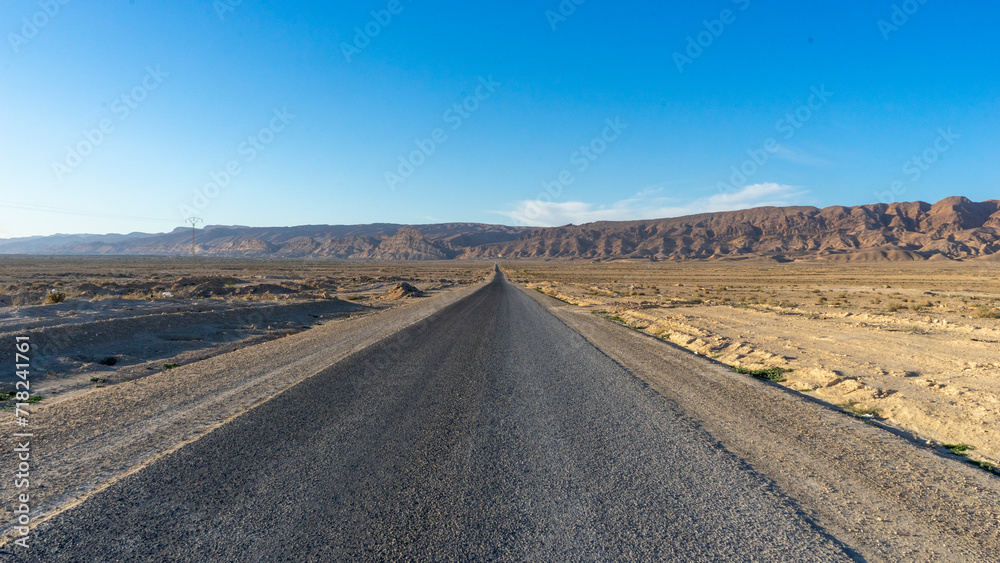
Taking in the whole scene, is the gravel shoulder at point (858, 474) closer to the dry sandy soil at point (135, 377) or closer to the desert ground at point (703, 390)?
the desert ground at point (703, 390)

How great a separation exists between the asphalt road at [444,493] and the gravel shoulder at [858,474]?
1.06 ft

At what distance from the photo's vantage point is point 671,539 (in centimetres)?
359

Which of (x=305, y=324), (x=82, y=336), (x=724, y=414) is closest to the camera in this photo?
(x=724, y=414)

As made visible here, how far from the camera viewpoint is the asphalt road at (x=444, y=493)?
3.44 metres

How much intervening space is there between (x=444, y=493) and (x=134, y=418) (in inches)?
200

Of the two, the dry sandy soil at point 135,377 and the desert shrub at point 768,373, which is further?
the desert shrub at point 768,373

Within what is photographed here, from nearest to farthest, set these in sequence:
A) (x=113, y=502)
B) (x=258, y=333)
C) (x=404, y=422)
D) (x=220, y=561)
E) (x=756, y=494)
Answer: (x=220, y=561)
(x=113, y=502)
(x=756, y=494)
(x=404, y=422)
(x=258, y=333)

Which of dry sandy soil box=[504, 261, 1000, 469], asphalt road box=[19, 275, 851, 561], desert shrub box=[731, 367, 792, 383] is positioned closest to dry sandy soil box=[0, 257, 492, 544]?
asphalt road box=[19, 275, 851, 561]

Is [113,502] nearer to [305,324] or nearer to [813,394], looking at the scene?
[813,394]

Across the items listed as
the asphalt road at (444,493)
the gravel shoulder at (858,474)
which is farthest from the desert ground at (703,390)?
the asphalt road at (444,493)

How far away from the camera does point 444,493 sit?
4297mm

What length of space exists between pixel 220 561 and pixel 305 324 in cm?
1951

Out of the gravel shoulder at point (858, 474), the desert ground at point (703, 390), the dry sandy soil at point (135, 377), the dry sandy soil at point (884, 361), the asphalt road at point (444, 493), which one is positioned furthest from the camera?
the dry sandy soil at point (884, 361)

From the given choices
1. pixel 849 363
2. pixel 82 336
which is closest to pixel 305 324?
pixel 82 336
